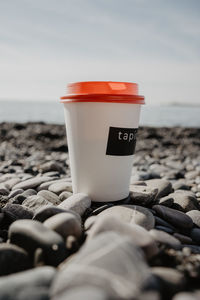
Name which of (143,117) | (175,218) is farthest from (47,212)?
(143,117)

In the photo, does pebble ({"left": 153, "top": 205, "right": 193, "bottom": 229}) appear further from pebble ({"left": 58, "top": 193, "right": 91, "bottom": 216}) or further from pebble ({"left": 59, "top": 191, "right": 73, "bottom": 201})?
pebble ({"left": 59, "top": 191, "right": 73, "bottom": 201})

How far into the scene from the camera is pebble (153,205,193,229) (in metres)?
2.07

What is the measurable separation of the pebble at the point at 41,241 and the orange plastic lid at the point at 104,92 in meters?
1.01

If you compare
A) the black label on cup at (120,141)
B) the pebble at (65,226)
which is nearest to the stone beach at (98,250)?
the pebble at (65,226)

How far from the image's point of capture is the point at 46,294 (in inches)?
43.1

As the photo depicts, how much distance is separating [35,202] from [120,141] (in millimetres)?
820

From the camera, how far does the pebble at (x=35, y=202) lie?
2.21 meters

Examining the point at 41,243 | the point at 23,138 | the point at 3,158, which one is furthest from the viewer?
the point at 23,138

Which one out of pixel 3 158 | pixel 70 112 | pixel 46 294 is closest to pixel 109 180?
pixel 70 112

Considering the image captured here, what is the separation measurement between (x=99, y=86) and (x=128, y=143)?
1.65ft

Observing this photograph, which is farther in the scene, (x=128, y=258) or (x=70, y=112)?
(x=70, y=112)

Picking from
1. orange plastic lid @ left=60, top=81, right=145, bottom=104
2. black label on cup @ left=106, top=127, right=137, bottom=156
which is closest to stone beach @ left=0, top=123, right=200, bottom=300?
black label on cup @ left=106, top=127, right=137, bottom=156

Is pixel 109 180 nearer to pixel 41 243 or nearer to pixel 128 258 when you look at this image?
pixel 41 243

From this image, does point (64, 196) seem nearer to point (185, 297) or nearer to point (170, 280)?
point (170, 280)
